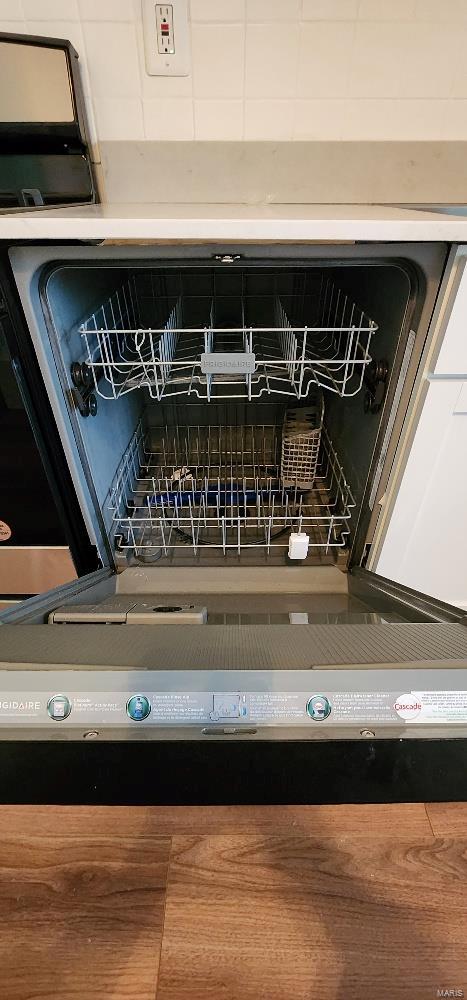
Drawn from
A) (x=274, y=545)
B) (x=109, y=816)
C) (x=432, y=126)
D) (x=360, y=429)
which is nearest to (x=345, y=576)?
(x=274, y=545)

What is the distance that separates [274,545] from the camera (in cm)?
113

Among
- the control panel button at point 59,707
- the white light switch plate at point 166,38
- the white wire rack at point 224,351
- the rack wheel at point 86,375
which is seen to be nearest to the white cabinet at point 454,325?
the white wire rack at point 224,351

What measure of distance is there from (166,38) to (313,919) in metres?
1.63

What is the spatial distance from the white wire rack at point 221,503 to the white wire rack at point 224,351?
0.21 metres

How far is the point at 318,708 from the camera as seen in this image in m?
0.52

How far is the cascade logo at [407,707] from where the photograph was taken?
521 mm

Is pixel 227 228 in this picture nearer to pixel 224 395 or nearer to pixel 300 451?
pixel 224 395

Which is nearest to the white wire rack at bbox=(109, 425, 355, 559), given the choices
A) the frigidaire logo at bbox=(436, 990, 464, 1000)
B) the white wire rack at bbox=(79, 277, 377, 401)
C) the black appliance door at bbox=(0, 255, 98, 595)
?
the black appliance door at bbox=(0, 255, 98, 595)

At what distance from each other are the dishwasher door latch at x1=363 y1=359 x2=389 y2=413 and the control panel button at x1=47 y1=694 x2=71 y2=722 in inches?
28.9

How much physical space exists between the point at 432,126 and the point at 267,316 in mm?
619

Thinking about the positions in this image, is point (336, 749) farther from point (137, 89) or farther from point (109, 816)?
point (137, 89)

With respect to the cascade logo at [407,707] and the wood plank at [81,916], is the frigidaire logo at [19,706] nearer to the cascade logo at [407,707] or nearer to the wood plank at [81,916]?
the wood plank at [81,916]

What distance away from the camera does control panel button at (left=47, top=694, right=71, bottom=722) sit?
519 mm

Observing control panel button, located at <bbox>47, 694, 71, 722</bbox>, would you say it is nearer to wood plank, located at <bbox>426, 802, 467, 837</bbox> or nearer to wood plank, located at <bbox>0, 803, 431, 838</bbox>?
wood plank, located at <bbox>0, 803, 431, 838</bbox>
